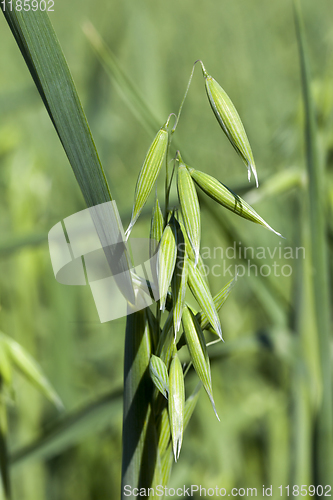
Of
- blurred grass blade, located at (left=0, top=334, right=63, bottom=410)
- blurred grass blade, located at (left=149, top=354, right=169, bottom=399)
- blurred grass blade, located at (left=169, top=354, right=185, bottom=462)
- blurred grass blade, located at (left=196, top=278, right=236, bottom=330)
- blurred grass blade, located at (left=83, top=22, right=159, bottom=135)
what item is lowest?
blurred grass blade, located at (left=0, top=334, right=63, bottom=410)

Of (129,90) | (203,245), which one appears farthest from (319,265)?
(203,245)

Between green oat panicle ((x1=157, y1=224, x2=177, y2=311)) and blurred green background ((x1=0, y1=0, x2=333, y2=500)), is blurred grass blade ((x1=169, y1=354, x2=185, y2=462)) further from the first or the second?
blurred green background ((x1=0, y1=0, x2=333, y2=500))

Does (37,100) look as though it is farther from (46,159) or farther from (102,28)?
(102,28)

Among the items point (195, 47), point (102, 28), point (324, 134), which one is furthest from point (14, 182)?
point (102, 28)

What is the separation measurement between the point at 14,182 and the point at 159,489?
69 cm

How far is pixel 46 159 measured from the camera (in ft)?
3.67

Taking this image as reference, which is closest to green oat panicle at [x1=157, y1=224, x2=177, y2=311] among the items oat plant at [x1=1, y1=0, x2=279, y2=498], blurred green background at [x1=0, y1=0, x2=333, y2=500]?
oat plant at [x1=1, y1=0, x2=279, y2=498]

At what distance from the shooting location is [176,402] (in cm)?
24

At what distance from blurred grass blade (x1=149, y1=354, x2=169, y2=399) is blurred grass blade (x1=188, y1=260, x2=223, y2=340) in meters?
0.04

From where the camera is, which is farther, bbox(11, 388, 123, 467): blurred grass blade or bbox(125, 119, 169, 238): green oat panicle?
bbox(11, 388, 123, 467): blurred grass blade

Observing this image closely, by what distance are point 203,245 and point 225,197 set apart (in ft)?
2.22

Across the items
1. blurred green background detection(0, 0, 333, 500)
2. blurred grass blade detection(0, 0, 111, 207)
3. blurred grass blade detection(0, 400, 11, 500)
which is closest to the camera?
blurred grass blade detection(0, 0, 111, 207)

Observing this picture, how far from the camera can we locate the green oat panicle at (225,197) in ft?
0.81

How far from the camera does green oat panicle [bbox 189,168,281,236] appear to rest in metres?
0.25
